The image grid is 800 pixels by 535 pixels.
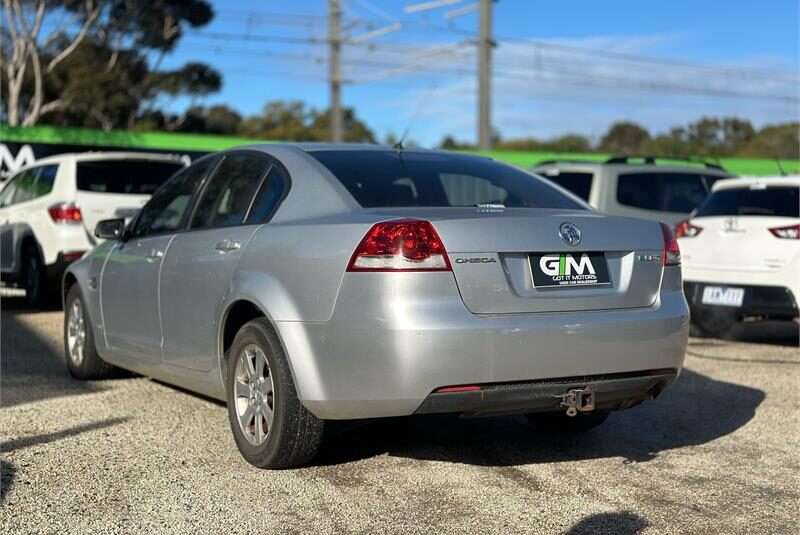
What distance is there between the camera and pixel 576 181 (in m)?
12.1

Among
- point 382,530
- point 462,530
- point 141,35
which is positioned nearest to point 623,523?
point 462,530

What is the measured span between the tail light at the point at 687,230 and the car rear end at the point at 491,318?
4870 millimetres

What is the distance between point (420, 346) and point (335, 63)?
109 feet

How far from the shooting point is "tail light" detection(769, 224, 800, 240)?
29.2 feet

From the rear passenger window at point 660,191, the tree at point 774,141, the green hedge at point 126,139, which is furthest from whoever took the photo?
the tree at point 774,141

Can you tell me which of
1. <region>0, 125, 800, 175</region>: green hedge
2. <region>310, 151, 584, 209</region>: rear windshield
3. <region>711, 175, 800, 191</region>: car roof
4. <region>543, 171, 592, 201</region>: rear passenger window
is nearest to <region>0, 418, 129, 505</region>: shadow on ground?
<region>310, 151, 584, 209</region>: rear windshield

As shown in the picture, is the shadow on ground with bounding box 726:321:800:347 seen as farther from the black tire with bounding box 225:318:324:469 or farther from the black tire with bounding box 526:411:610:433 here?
the black tire with bounding box 225:318:324:469

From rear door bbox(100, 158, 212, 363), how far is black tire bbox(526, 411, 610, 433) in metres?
2.22

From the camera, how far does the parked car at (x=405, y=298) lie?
4.47 m

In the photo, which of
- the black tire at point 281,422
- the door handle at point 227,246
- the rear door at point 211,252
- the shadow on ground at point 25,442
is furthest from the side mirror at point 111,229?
the black tire at point 281,422

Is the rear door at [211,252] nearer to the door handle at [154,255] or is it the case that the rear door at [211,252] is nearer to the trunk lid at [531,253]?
the door handle at [154,255]

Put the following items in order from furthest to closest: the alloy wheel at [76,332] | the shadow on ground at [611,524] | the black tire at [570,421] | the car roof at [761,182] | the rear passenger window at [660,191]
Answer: the rear passenger window at [660,191] → the car roof at [761,182] → the alloy wheel at [76,332] → the black tire at [570,421] → the shadow on ground at [611,524]

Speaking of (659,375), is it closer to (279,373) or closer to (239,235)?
(279,373)

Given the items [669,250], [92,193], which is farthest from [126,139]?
[669,250]
